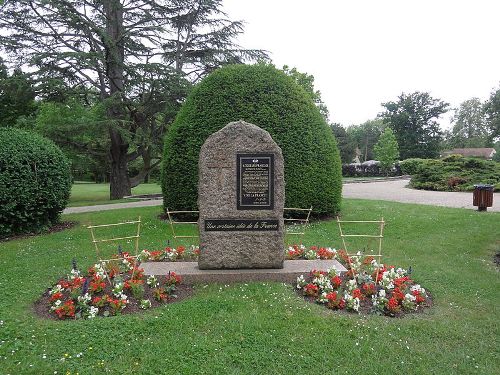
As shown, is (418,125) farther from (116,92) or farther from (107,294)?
(107,294)

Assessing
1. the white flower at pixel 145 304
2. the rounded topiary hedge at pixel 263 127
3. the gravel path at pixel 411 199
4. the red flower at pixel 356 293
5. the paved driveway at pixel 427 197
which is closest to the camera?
the white flower at pixel 145 304

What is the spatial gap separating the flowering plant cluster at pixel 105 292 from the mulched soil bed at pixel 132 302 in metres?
0.02

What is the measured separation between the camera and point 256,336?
13.1 ft

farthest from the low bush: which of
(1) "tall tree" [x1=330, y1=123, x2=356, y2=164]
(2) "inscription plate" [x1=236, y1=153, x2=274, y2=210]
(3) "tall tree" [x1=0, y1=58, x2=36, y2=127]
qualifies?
(2) "inscription plate" [x1=236, y1=153, x2=274, y2=210]

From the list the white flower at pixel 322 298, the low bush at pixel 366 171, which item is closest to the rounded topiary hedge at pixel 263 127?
the white flower at pixel 322 298

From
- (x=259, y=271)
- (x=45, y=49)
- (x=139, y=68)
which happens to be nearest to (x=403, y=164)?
(x=139, y=68)

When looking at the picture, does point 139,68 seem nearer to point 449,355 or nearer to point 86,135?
point 86,135

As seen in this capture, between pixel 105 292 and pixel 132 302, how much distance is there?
1.69ft

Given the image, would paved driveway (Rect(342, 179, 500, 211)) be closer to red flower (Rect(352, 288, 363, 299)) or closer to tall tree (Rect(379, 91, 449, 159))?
red flower (Rect(352, 288, 363, 299))

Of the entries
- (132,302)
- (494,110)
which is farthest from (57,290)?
(494,110)

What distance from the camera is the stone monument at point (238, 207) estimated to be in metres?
5.79

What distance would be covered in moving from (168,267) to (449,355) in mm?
3993

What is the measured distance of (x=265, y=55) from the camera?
1998cm

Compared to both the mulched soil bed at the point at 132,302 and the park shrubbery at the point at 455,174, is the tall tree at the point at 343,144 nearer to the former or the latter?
the park shrubbery at the point at 455,174
